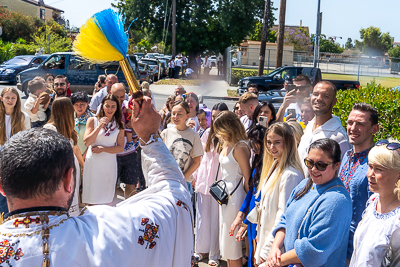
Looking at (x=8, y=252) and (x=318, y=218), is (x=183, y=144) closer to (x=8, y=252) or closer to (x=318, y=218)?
(x=318, y=218)

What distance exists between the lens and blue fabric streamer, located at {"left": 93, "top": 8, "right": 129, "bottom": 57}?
2.32 meters

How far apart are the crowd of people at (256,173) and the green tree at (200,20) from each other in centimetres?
2569

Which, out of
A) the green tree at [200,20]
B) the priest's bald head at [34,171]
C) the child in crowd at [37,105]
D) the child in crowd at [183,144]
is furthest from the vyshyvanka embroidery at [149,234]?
the green tree at [200,20]

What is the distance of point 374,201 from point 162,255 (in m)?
1.75

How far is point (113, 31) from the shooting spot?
2.33m

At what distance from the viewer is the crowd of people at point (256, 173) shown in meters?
2.08

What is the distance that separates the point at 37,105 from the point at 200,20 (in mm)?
26666

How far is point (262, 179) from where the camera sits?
3686 millimetres

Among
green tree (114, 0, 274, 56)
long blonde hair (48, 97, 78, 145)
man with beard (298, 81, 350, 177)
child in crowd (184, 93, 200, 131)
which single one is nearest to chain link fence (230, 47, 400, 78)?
green tree (114, 0, 274, 56)

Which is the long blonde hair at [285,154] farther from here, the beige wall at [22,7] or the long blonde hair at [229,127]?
the beige wall at [22,7]

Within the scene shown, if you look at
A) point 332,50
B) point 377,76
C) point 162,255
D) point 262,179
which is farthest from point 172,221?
point 332,50

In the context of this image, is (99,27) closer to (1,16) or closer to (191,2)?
(191,2)

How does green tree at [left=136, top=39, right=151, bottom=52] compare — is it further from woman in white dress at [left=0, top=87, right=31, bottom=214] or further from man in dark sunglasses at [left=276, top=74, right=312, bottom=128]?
woman in white dress at [left=0, top=87, right=31, bottom=214]

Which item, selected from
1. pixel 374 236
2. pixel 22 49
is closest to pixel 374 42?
pixel 22 49
